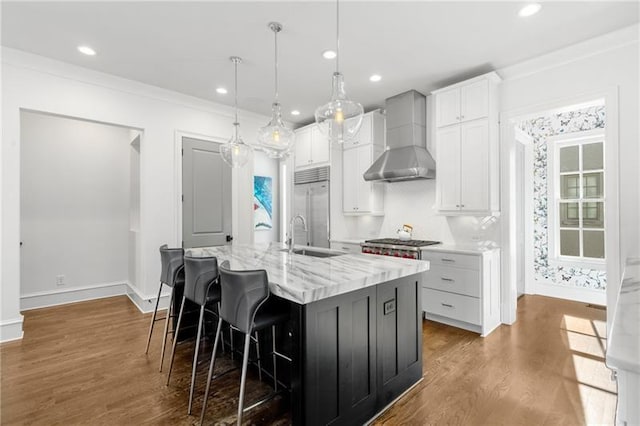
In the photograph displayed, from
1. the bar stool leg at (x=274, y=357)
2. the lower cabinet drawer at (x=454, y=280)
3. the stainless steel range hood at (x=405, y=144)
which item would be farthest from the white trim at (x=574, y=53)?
the bar stool leg at (x=274, y=357)

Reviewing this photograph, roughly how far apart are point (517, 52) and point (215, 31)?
306 centimetres

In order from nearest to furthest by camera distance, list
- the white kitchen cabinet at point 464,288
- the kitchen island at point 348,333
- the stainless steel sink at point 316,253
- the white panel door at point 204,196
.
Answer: the kitchen island at point 348,333 < the stainless steel sink at point 316,253 < the white kitchen cabinet at point 464,288 < the white panel door at point 204,196

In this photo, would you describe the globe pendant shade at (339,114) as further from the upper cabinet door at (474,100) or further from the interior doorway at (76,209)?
the interior doorway at (76,209)

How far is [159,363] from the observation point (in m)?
2.65

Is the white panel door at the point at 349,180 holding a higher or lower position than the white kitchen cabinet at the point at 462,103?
lower

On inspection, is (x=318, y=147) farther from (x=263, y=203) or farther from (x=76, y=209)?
(x=76, y=209)

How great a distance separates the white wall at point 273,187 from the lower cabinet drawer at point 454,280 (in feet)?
12.4

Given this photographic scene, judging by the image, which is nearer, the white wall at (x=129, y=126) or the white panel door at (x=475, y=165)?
the white wall at (x=129, y=126)

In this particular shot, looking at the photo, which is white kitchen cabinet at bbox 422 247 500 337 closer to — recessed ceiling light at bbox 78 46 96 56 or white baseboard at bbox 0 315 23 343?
recessed ceiling light at bbox 78 46 96 56

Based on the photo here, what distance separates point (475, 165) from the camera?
357 cm

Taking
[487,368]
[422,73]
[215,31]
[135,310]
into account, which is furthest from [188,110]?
[487,368]

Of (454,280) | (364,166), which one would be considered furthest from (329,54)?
(454,280)

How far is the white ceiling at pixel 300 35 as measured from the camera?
2.50 meters

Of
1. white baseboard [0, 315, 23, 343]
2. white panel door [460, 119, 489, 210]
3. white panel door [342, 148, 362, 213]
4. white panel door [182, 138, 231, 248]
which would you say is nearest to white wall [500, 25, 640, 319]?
white panel door [460, 119, 489, 210]
